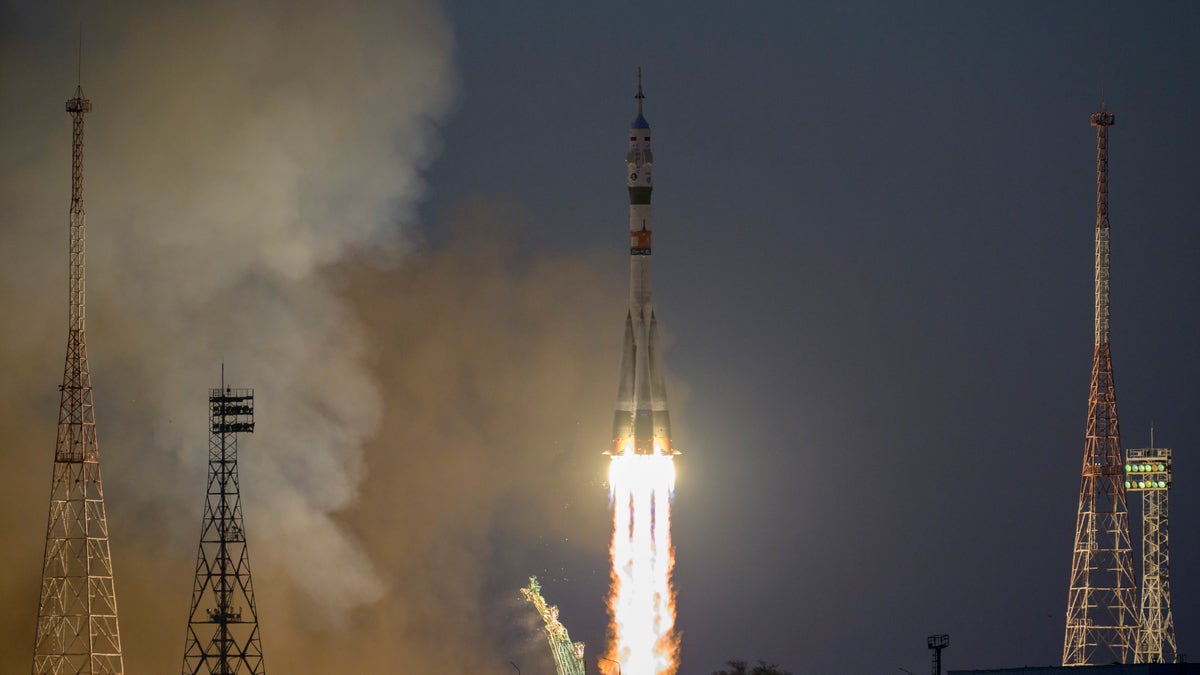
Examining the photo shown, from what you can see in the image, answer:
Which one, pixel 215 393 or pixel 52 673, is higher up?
pixel 215 393

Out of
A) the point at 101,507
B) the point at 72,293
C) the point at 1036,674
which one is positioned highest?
the point at 72,293

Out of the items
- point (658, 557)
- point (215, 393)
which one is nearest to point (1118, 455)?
point (658, 557)

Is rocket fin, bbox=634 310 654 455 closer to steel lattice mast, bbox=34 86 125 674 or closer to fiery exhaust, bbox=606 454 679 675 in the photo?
fiery exhaust, bbox=606 454 679 675

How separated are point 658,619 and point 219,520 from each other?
17.5m

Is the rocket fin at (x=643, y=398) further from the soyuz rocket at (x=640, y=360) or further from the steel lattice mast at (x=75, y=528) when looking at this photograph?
the steel lattice mast at (x=75, y=528)

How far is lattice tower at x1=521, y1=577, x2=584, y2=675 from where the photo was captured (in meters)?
124

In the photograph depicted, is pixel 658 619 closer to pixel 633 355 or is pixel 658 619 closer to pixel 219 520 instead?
pixel 633 355

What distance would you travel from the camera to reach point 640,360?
343 ft

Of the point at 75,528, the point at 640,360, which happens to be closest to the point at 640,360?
the point at 640,360

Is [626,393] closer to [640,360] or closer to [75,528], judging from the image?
[640,360]

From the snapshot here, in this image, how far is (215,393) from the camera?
114 meters

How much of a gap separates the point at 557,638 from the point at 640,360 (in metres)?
23.8

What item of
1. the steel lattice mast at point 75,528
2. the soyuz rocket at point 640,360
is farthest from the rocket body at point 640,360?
the steel lattice mast at point 75,528

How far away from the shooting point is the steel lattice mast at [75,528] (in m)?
108
